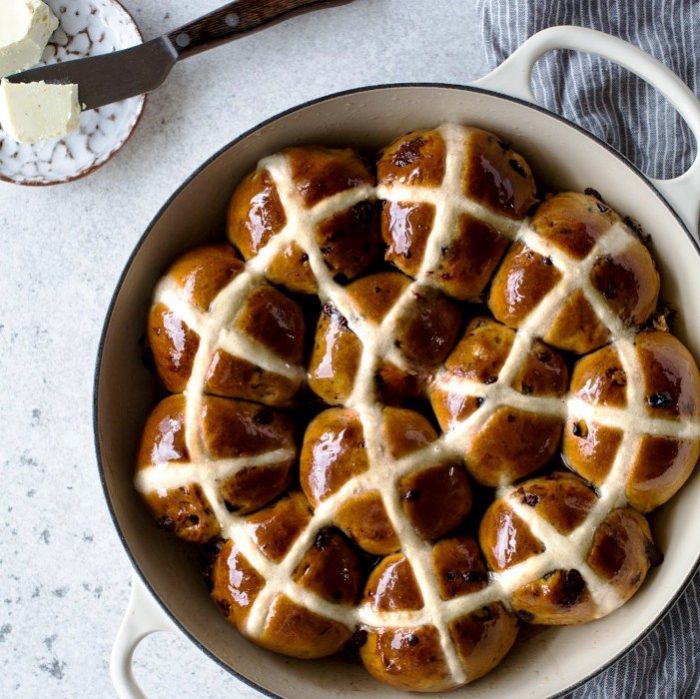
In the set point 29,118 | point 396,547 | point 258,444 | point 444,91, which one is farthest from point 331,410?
point 29,118

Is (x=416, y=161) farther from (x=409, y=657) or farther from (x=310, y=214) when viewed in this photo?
(x=409, y=657)

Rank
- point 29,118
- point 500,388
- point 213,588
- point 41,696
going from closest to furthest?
point 500,388 → point 213,588 → point 29,118 → point 41,696

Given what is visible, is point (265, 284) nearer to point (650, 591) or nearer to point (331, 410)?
point (331, 410)

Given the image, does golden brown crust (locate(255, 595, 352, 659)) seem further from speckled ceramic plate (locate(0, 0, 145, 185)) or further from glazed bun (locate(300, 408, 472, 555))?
speckled ceramic plate (locate(0, 0, 145, 185))

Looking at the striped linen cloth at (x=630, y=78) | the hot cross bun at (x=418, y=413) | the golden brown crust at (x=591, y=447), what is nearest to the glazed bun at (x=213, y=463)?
the hot cross bun at (x=418, y=413)

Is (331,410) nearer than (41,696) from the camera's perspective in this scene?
Yes
